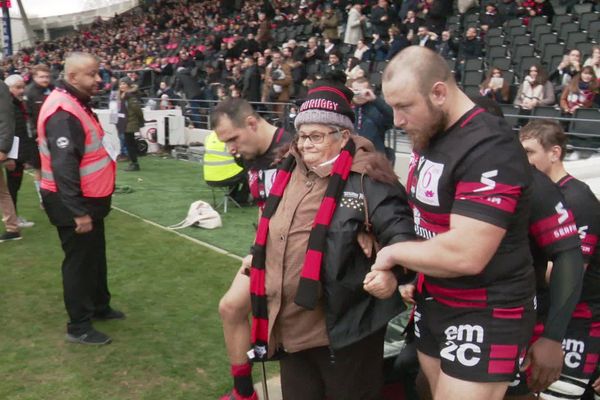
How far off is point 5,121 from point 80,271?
7.98ft

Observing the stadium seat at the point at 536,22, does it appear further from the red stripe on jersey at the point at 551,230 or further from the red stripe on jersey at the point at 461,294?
the red stripe on jersey at the point at 461,294

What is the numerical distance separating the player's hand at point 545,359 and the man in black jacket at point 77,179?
108 inches

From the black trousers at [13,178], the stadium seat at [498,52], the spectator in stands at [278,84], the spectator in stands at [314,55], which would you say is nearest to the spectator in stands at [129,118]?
the spectator in stands at [278,84]

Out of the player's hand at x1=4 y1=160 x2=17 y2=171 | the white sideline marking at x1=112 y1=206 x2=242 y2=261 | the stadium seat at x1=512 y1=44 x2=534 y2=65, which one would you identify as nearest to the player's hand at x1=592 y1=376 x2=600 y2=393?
the white sideline marking at x1=112 y1=206 x2=242 y2=261

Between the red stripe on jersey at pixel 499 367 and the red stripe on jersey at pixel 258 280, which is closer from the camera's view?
the red stripe on jersey at pixel 499 367

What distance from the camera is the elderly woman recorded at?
217cm

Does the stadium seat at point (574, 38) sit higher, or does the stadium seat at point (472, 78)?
the stadium seat at point (574, 38)

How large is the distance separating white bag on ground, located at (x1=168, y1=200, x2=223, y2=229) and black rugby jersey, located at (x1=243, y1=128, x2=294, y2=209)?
4243mm

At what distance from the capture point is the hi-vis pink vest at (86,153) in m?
3.68

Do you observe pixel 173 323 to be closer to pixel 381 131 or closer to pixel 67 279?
pixel 67 279

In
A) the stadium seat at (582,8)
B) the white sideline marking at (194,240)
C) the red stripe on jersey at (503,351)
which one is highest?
the stadium seat at (582,8)

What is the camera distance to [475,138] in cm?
180

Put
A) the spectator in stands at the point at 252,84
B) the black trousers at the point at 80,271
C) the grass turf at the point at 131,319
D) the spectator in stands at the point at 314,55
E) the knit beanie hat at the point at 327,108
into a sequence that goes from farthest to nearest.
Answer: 1. the spectator in stands at the point at 314,55
2. the spectator in stands at the point at 252,84
3. the black trousers at the point at 80,271
4. the grass turf at the point at 131,319
5. the knit beanie hat at the point at 327,108

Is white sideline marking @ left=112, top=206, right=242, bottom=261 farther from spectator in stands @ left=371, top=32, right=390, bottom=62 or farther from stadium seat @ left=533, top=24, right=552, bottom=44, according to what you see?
stadium seat @ left=533, top=24, right=552, bottom=44
